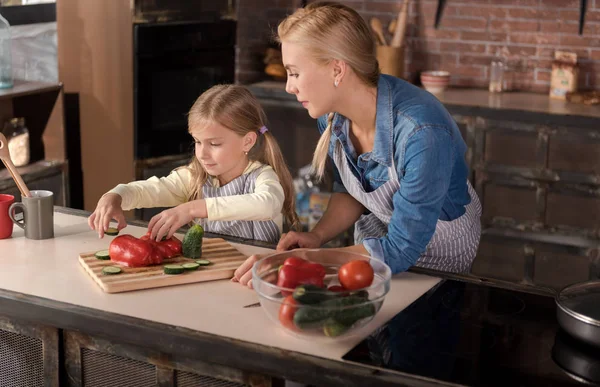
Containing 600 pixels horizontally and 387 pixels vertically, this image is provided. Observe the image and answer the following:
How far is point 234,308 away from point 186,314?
10 centimetres

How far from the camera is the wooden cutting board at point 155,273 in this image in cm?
193

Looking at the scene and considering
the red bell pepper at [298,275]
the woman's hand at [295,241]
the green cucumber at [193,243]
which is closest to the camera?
the red bell pepper at [298,275]

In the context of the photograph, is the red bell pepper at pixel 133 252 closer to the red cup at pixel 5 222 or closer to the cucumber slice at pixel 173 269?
the cucumber slice at pixel 173 269

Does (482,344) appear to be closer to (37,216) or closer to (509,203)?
(37,216)

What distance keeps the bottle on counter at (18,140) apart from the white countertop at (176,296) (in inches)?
72.0

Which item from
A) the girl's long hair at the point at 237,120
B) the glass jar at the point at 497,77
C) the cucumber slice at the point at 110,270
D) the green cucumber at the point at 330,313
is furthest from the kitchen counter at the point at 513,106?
the green cucumber at the point at 330,313

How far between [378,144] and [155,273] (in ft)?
2.13

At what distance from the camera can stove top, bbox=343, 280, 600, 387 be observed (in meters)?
1.55

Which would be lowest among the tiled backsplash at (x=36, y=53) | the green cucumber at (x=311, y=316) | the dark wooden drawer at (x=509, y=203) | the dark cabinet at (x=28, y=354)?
the dark wooden drawer at (x=509, y=203)

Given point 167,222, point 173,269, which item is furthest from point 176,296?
point 167,222

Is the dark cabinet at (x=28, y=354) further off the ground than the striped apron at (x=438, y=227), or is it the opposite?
the striped apron at (x=438, y=227)

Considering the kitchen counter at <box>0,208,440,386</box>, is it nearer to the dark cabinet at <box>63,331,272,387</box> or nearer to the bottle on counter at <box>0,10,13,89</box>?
the dark cabinet at <box>63,331,272,387</box>

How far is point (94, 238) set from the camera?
2346mm

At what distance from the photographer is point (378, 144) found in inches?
86.7
